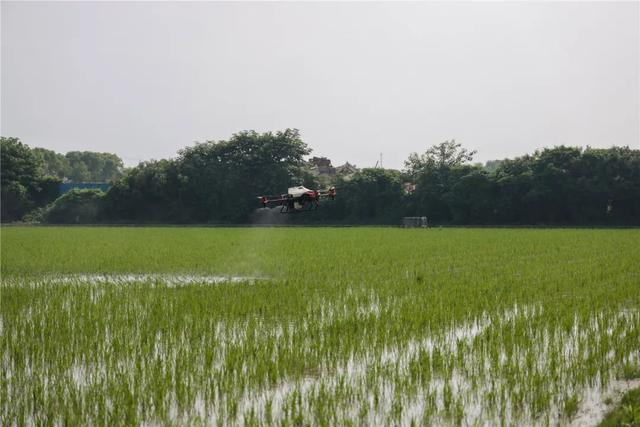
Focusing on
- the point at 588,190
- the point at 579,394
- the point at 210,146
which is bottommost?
the point at 579,394

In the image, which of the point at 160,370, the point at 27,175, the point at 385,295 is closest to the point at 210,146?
the point at 27,175

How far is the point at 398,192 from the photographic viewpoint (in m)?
44.7

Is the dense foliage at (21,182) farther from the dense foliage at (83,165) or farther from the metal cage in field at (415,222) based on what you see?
the dense foliage at (83,165)

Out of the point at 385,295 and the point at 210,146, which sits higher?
the point at 210,146

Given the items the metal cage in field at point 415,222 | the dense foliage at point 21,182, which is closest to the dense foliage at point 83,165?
the dense foliage at point 21,182

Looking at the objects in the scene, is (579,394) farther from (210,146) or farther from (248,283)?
(210,146)

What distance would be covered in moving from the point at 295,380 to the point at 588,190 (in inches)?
1430

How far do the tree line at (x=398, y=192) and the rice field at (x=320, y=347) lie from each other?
803 inches

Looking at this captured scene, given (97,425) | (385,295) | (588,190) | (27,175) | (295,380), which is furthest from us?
(27,175)

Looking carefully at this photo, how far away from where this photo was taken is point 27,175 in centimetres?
5634

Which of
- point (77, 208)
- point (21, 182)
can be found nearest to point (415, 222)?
point (77, 208)

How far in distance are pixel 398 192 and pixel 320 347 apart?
128 ft

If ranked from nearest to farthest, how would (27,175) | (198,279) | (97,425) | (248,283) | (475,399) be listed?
(97,425) → (475,399) → (248,283) → (198,279) → (27,175)

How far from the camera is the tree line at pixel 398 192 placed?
123 feet
